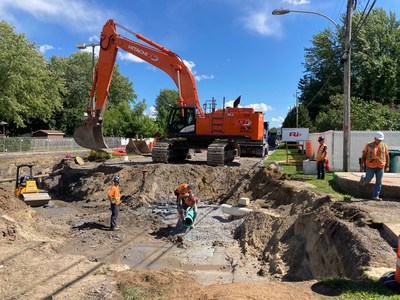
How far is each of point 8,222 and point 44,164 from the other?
58.3ft

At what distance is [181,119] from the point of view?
18750 mm

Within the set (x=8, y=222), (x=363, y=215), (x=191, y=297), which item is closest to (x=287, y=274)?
(x=363, y=215)

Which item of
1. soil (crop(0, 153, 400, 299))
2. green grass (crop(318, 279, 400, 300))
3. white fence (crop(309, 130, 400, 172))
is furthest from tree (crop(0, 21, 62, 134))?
green grass (crop(318, 279, 400, 300))

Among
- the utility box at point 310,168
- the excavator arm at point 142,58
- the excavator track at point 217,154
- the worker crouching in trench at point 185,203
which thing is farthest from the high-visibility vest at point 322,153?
the excavator arm at point 142,58

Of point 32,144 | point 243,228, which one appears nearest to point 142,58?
point 243,228

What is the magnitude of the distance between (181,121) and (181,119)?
3.9 inches

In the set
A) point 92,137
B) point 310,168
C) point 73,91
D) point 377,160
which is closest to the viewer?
point 377,160

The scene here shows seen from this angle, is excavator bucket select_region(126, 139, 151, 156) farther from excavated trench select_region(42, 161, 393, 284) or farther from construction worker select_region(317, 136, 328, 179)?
construction worker select_region(317, 136, 328, 179)

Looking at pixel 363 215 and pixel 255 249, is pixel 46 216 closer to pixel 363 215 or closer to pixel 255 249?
pixel 255 249

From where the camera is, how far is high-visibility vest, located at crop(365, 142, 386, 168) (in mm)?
9406

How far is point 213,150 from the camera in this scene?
57.0 feet

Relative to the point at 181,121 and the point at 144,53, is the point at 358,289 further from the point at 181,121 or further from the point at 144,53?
the point at 144,53

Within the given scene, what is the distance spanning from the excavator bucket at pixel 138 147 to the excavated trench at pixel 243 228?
753 centimetres

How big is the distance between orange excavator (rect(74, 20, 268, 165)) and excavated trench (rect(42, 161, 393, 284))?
4.87 feet
